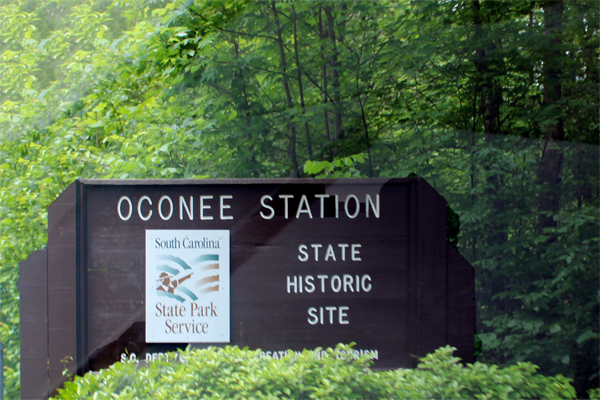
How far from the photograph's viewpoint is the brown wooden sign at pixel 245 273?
226 cm

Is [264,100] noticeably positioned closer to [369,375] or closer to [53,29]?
[369,375]

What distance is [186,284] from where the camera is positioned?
2236 mm

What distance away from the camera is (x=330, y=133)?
3.86 m

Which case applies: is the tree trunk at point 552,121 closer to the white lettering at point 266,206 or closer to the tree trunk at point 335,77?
the tree trunk at point 335,77

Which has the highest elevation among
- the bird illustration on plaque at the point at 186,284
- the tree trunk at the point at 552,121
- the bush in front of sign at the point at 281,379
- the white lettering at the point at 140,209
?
the tree trunk at the point at 552,121

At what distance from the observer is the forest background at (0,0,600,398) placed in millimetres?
3691

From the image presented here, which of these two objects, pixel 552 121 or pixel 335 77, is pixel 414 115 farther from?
pixel 552 121

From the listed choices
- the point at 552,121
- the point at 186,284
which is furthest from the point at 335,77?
the point at 186,284

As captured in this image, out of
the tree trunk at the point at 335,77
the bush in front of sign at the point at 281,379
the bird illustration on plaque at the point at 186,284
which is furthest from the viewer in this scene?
the tree trunk at the point at 335,77

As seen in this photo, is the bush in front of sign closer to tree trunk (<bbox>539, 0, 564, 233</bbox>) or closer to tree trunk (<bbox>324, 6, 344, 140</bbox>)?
tree trunk (<bbox>324, 6, 344, 140</bbox>)

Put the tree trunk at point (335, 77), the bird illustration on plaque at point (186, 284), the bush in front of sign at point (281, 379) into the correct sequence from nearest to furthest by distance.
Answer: the bush in front of sign at point (281, 379), the bird illustration on plaque at point (186, 284), the tree trunk at point (335, 77)

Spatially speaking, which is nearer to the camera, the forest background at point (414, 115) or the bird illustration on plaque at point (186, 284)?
the bird illustration on plaque at point (186, 284)

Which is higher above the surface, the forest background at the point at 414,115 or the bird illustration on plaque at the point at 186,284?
the forest background at the point at 414,115

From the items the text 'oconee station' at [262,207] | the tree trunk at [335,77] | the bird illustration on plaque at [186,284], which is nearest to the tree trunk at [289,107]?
the tree trunk at [335,77]
